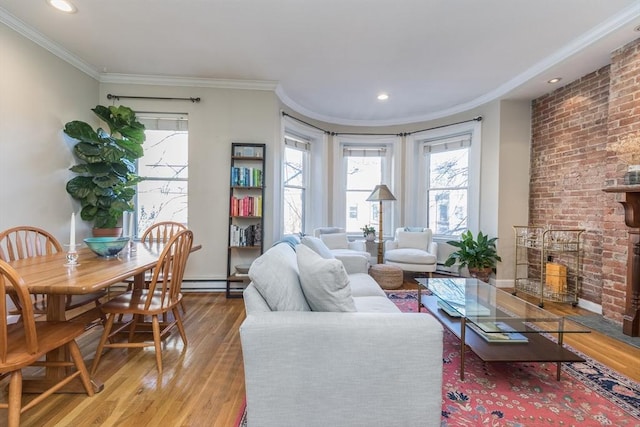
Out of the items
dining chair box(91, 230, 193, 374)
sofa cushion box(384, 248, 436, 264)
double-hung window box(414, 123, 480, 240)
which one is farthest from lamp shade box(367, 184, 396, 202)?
dining chair box(91, 230, 193, 374)

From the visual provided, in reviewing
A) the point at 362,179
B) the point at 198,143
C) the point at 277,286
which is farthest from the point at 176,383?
the point at 362,179

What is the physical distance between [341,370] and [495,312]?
142cm

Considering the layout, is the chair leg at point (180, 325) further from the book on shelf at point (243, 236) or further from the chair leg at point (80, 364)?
the book on shelf at point (243, 236)

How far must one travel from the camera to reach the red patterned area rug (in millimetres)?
1512

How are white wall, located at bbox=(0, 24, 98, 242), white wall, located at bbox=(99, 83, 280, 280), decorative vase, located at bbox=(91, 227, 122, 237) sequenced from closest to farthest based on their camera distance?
white wall, located at bbox=(0, 24, 98, 242), decorative vase, located at bbox=(91, 227, 122, 237), white wall, located at bbox=(99, 83, 280, 280)

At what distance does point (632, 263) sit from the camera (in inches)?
99.2

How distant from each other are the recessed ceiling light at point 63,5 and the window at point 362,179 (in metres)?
3.89

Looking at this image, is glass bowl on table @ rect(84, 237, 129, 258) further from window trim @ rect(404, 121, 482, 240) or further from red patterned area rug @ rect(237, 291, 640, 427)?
window trim @ rect(404, 121, 482, 240)

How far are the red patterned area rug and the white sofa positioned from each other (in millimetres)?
346

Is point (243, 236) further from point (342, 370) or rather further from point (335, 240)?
point (342, 370)

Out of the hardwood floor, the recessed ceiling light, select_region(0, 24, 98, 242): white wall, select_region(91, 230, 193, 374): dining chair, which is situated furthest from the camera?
select_region(0, 24, 98, 242): white wall

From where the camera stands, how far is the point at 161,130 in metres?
3.77

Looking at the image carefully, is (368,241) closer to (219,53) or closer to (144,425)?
(219,53)

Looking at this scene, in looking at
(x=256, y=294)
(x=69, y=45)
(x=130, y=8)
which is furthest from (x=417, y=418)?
(x=69, y=45)
